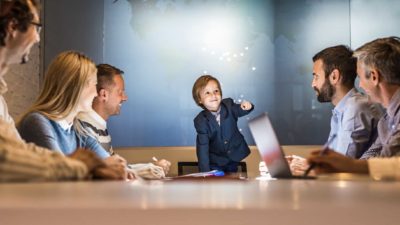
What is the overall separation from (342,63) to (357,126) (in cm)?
36

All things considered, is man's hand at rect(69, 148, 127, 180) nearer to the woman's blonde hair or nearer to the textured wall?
the woman's blonde hair

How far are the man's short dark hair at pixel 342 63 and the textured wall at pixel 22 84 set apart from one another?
138 cm

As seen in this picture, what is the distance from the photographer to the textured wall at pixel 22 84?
2.46 metres

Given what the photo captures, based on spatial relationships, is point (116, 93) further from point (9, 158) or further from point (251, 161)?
point (9, 158)

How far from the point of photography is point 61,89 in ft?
4.35

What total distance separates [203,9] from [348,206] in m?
2.94

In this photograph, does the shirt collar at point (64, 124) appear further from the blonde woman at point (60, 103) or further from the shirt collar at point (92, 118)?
the shirt collar at point (92, 118)

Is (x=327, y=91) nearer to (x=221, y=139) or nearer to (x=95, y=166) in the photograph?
(x=221, y=139)

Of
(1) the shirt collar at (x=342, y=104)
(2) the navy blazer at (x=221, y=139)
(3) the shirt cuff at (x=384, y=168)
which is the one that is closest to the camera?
(3) the shirt cuff at (x=384, y=168)

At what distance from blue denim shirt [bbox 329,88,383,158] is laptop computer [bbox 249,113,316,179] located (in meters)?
0.54

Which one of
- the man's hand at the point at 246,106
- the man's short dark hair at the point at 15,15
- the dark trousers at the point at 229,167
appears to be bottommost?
the dark trousers at the point at 229,167

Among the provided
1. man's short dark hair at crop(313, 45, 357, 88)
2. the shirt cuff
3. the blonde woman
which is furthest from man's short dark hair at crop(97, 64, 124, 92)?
the shirt cuff

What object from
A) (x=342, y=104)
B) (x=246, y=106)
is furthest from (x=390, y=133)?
(x=246, y=106)

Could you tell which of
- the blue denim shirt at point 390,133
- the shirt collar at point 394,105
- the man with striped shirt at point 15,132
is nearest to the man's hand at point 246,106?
the blue denim shirt at point 390,133
